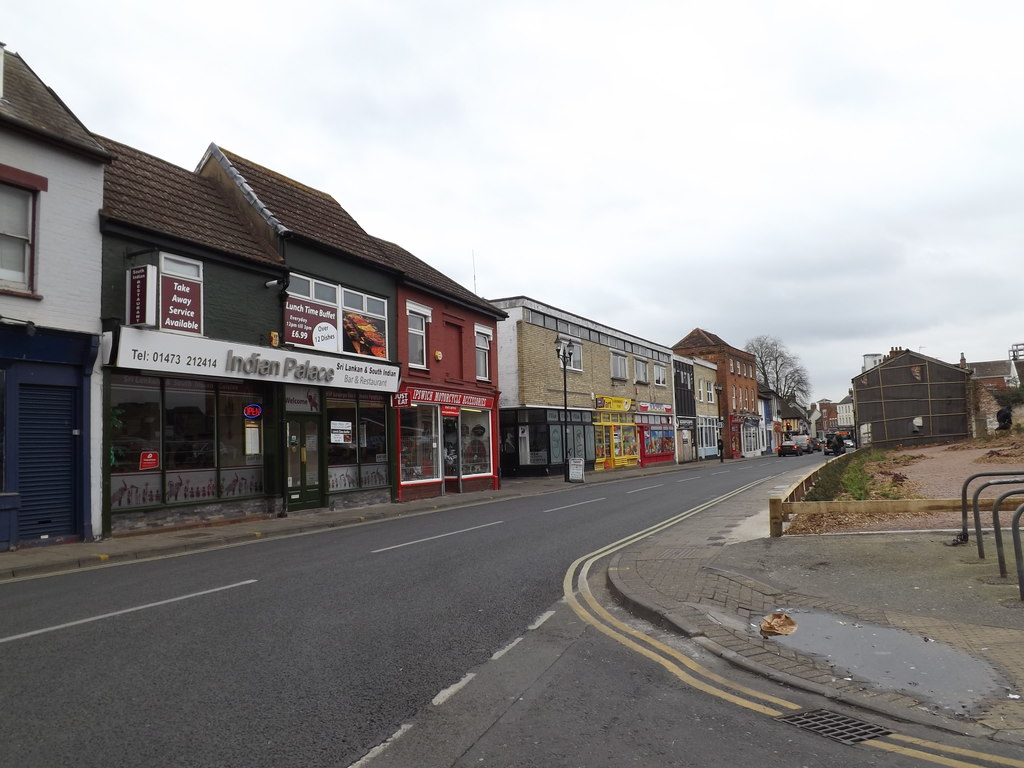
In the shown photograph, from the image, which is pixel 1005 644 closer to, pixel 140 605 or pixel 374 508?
pixel 140 605

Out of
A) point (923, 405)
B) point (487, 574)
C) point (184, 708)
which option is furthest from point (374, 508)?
point (923, 405)

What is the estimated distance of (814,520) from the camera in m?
11.4

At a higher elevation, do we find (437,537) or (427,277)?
(427,277)

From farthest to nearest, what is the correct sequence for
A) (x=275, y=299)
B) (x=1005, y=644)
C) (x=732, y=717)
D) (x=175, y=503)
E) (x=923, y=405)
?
(x=923, y=405), (x=275, y=299), (x=175, y=503), (x=1005, y=644), (x=732, y=717)

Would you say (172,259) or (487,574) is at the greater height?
(172,259)

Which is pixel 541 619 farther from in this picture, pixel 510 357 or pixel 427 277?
pixel 510 357

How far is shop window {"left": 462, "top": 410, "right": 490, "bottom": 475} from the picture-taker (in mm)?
25344

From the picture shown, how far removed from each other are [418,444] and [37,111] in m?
13.1

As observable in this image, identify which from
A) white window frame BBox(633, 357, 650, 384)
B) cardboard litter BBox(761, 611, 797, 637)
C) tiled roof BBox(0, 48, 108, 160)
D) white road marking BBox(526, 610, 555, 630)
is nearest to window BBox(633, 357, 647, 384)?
white window frame BBox(633, 357, 650, 384)

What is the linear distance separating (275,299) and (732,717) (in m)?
15.4

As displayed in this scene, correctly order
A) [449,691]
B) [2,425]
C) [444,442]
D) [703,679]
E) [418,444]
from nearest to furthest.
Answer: [449,691], [703,679], [2,425], [418,444], [444,442]

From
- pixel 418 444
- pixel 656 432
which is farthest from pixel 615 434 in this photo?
pixel 418 444

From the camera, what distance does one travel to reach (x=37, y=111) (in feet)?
42.2

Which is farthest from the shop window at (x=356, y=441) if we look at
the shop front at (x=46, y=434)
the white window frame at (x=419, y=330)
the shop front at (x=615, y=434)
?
the shop front at (x=615, y=434)
